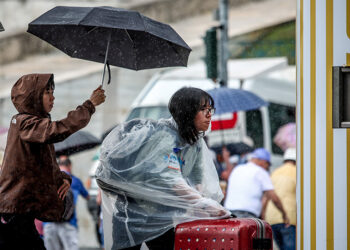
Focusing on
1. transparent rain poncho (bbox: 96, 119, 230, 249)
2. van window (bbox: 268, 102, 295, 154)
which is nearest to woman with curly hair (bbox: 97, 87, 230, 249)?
transparent rain poncho (bbox: 96, 119, 230, 249)

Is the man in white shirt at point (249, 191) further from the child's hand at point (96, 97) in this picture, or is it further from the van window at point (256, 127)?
the van window at point (256, 127)

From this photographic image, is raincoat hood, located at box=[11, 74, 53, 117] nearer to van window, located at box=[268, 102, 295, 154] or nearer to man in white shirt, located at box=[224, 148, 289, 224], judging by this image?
man in white shirt, located at box=[224, 148, 289, 224]

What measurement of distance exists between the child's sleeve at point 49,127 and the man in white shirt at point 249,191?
15.0ft

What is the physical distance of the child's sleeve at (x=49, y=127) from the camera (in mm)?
5062

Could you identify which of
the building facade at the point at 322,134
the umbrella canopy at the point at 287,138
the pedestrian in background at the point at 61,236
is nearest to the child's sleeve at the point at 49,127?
the building facade at the point at 322,134

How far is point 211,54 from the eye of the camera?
1305 centimetres

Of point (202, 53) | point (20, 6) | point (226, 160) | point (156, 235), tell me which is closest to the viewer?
point (156, 235)

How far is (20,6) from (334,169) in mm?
16953

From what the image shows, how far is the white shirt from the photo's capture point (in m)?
9.55

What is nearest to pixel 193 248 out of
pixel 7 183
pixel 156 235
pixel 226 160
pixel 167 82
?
pixel 156 235

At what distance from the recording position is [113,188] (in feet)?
18.4

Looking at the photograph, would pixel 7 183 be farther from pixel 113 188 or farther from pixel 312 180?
pixel 312 180

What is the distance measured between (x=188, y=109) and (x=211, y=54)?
7.46 m

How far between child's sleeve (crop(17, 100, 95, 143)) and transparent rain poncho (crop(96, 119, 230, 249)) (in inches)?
20.6
